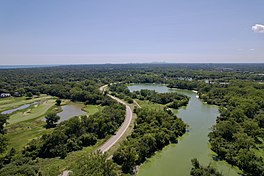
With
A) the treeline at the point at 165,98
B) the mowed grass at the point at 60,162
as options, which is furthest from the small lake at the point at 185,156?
the treeline at the point at 165,98

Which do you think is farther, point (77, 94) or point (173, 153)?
point (77, 94)

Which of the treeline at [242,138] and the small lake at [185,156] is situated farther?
the small lake at [185,156]

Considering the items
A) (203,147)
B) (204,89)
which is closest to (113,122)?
(203,147)

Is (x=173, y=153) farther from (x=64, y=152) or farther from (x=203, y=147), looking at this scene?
(x=64, y=152)

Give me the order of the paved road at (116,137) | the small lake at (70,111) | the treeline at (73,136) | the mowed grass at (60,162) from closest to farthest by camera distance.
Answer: the mowed grass at (60,162), the treeline at (73,136), the paved road at (116,137), the small lake at (70,111)

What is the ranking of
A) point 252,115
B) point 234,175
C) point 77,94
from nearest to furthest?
1. point 234,175
2. point 252,115
3. point 77,94

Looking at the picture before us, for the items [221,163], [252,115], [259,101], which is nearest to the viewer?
[221,163]

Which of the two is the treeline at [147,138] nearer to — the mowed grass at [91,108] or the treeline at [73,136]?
the treeline at [73,136]

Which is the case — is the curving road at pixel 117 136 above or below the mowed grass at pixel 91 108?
above
